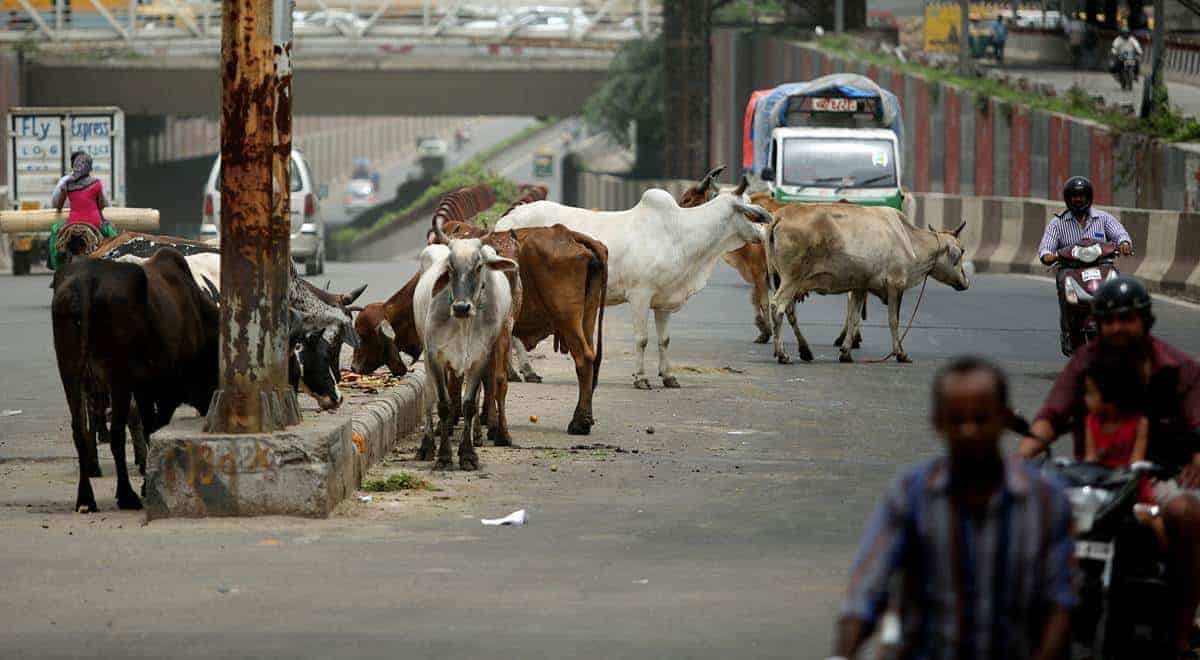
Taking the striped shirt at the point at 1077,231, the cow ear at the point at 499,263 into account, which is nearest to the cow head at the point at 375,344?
the cow ear at the point at 499,263

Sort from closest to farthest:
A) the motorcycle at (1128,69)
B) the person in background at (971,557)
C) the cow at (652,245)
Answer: the person in background at (971,557), the cow at (652,245), the motorcycle at (1128,69)

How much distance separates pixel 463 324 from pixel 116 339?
2.23m

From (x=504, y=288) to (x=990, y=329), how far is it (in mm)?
10857

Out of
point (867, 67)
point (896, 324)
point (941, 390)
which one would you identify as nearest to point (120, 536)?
point (941, 390)

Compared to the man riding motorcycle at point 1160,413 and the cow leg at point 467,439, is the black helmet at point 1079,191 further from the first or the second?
the man riding motorcycle at point 1160,413

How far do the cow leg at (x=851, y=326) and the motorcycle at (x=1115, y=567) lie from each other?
40.8 ft

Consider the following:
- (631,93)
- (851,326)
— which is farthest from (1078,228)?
(631,93)

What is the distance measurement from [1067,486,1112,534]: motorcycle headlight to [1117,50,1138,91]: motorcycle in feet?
154

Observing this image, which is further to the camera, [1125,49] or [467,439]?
[1125,49]

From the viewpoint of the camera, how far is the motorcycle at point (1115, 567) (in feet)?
21.9

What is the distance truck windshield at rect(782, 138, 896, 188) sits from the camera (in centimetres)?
3238

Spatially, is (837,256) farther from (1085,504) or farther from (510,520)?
(1085,504)

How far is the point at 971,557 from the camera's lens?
5.07 metres

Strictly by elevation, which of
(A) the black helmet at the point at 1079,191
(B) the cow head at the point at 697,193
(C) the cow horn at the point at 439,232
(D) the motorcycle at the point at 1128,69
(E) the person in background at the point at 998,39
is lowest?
(B) the cow head at the point at 697,193
